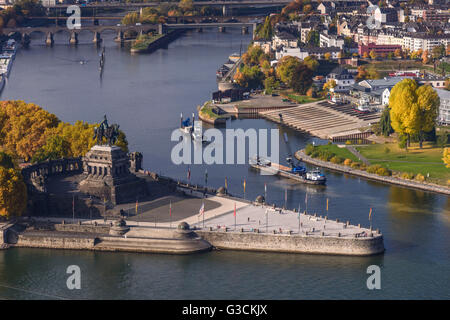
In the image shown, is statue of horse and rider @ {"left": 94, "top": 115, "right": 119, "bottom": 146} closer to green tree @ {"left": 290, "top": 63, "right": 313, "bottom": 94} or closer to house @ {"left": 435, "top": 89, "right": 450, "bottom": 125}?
house @ {"left": 435, "top": 89, "right": 450, "bottom": 125}

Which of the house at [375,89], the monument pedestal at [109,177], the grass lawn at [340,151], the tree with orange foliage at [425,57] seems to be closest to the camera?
the monument pedestal at [109,177]

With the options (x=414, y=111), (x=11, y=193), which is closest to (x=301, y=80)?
(x=414, y=111)

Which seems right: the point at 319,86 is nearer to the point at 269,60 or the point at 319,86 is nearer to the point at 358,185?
the point at 269,60

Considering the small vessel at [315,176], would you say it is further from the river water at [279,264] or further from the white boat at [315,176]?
the river water at [279,264]

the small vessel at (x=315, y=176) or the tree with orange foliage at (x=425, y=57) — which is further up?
the tree with orange foliage at (x=425, y=57)

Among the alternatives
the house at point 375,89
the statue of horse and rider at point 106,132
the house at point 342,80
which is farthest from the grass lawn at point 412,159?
the house at point 342,80

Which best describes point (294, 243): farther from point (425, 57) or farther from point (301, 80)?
point (425, 57)

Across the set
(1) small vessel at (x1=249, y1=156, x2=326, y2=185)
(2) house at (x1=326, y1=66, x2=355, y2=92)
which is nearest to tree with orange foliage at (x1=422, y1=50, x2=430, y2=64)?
(2) house at (x1=326, y1=66, x2=355, y2=92)
